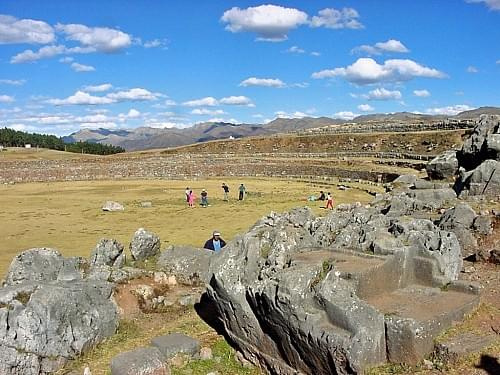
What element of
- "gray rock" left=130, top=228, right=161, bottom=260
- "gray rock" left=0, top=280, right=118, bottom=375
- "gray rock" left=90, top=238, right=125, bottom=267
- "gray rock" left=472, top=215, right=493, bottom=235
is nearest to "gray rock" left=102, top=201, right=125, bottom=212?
"gray rock" left=130, top=228, right=161, bottom=260

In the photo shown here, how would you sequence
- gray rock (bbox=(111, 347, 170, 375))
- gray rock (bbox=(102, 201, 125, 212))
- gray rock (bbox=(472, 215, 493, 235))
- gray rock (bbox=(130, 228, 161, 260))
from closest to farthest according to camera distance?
gray rock (bbox=(111, 347, 170, 375)) < gray rock (bbox=(472, 215, 493, 235)) < gray rock (bbox=(130, 228, 161, 260)) < gray rock (bbox=(102, 201, 125, 212))

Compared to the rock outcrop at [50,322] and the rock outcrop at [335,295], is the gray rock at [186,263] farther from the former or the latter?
the rock outcrop at [50,322]

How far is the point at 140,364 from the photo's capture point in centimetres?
926

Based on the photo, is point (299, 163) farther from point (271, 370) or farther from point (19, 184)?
point (271, 370)

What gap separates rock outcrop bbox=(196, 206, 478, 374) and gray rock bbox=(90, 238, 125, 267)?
4256mm

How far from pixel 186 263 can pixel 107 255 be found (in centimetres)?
250

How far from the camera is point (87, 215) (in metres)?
33.6

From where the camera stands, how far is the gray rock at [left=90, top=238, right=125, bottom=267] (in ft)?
50.2

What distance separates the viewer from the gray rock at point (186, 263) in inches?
580

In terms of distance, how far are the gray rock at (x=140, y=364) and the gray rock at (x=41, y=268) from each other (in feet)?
14.4

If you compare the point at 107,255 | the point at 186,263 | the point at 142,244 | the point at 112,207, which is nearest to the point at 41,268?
the point at 107,255

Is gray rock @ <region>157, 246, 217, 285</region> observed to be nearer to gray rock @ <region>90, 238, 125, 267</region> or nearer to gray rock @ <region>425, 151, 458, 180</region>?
gray rock @ <region>90, 238, 125, 267</region>

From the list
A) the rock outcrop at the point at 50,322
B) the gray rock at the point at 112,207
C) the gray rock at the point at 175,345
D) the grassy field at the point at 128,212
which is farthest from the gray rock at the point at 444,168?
the gray rock at the point at 175,345

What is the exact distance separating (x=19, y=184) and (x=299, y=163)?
32.9 metres
